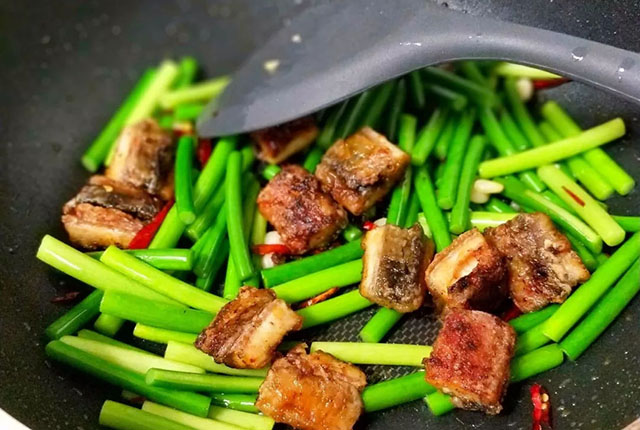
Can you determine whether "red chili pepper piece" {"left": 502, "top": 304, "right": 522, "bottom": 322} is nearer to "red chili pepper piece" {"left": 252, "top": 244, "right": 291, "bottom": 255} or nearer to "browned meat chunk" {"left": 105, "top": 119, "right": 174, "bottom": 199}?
"red chili pepper piece" {"left": 252, "top": 244, "right": 291, "bottom": 255}

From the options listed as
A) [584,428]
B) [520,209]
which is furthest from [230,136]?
[584,428]

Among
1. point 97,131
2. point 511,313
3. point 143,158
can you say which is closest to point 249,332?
point 511,313

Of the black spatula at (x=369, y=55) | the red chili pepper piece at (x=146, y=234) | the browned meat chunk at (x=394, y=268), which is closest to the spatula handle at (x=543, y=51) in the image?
the black spatula at (x=369, y=55)

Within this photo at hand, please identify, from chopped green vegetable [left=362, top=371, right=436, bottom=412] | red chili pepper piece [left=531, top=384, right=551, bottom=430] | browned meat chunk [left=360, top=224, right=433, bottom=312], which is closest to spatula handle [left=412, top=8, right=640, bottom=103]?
browned meat chunk [left=360, top=224, right=433, bottom=312]

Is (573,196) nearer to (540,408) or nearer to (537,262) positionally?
(537,262)

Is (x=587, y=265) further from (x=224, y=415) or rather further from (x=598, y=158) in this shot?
(x=224, y=415)
